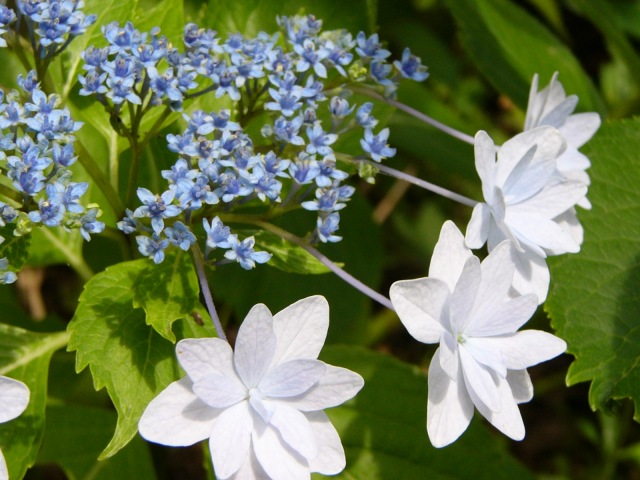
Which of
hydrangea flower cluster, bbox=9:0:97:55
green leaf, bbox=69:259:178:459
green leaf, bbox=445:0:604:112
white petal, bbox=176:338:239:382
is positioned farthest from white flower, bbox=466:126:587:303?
green leaf, bbox=445:0:604:112

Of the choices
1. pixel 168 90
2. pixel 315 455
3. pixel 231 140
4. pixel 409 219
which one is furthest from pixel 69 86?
pixel 409 219

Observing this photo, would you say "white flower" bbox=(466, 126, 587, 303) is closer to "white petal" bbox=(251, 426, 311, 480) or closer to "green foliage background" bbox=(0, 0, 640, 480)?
"green foliage background" bbox=(0, 0, 640, 480)

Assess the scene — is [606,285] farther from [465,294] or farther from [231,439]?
[231,439]

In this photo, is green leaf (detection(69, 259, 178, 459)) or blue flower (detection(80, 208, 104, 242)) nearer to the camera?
blue flower (detection(80, 208, 104, 242))

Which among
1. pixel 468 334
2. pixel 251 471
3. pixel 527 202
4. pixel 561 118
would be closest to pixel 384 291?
pixel 561 118

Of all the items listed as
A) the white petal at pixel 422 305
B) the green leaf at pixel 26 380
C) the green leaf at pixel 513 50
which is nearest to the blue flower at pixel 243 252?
the white petal at pixel 422 305

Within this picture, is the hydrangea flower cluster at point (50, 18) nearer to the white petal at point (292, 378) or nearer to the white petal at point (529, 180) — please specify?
the white petal at point (292, 378)
